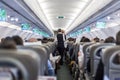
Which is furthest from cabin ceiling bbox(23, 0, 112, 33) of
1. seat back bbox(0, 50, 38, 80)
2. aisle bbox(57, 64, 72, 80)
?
seat back bbox(0, 50, 38, 80)

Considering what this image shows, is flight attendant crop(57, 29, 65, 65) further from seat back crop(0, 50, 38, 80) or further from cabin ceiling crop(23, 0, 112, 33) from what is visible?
seat back crop(0, 50, 38, 80)

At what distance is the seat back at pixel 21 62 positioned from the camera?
5.37 feet

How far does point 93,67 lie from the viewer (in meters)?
5.75

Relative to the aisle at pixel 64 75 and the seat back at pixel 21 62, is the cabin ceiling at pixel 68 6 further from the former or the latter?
the seat back at pixel 21 62

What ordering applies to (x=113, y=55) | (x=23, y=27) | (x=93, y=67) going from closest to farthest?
(x=113, y=55)
(x=93, y=67)
(x=23, y=27)

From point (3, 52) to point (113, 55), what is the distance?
5.37 ft

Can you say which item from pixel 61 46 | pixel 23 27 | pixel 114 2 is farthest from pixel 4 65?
pixel 23 27

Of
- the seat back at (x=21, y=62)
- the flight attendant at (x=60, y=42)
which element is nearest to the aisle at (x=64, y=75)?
the flight attendant at (x=60, y=42)

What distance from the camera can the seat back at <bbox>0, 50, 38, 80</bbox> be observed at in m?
1.64

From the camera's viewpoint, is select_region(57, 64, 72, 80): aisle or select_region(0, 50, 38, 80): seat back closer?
select_region(0, 50, 38, 80): seat back

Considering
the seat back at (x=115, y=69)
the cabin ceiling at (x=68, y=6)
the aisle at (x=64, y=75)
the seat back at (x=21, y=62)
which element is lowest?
the aisle at (x=64, y=75)

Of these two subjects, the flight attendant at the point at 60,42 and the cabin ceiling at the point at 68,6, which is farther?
the cabin ceiling at the point at 68,6

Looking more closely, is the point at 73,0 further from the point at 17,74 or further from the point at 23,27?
the point at 17,74

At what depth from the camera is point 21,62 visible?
164 centimetres
